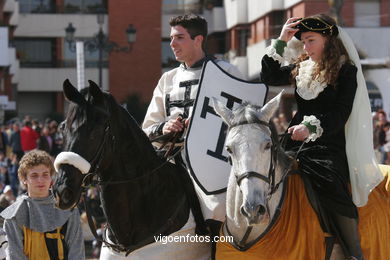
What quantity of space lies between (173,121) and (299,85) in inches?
39.8

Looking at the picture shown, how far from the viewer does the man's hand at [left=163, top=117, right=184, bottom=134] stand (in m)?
7.03

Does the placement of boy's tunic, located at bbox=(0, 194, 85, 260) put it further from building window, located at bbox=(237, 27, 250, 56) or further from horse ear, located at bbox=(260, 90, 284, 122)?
building window, located at bbox=(237, 27, 250, 56)

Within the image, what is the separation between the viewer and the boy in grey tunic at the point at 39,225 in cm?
708

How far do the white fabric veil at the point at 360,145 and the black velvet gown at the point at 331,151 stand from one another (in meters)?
0.06

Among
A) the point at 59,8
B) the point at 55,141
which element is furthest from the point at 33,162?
the point at 59,8

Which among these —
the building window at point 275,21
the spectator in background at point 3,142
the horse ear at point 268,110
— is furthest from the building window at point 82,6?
the horse ear at point 268,110

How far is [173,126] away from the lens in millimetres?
7023

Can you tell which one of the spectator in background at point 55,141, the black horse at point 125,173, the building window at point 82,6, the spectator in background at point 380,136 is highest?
the building window at point 82,6

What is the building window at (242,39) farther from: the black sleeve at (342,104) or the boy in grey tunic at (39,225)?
the black sleeve at (342,104)

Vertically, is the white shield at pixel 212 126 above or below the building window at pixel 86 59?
above

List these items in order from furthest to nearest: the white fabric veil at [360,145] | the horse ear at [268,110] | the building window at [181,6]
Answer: the building window at [181,6] → the white fabric veil at [360,145] → the horse ear at [268,110]

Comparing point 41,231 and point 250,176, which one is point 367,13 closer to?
point 41,231

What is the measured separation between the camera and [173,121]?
7.06m

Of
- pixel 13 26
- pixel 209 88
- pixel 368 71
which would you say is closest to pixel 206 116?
pixel 209 88
